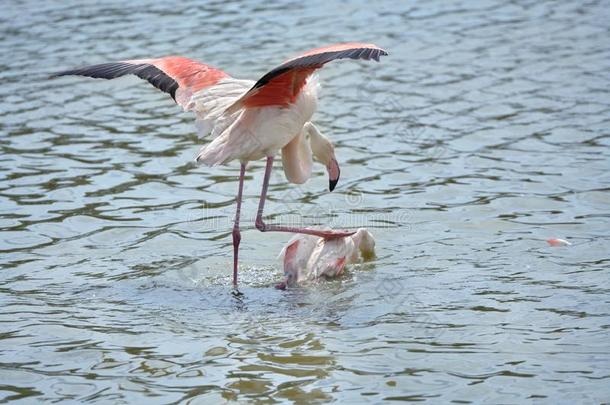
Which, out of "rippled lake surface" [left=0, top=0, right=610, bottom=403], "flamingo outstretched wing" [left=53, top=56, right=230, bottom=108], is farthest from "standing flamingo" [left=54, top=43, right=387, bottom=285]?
"rippled lake surface" [left=0, top=0, right=610, bottom=403]

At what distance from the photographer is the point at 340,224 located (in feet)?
25.6

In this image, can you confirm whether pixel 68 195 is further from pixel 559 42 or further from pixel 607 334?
pixel 559 42

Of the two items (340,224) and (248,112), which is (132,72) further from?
(340,224)

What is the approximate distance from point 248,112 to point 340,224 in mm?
1563

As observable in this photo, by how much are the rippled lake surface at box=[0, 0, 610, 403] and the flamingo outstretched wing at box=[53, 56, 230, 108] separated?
1.18m

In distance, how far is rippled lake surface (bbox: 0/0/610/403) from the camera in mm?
5184

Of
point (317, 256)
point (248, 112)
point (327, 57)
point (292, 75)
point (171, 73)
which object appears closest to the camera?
point (327, 57)

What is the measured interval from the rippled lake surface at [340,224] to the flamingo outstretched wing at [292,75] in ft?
3.93

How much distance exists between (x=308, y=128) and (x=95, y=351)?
2.34 meters

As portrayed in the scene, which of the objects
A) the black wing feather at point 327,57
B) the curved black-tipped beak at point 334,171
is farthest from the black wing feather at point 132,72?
the black wing feather at point 327,57

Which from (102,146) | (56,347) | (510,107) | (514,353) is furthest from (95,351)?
(510,107)

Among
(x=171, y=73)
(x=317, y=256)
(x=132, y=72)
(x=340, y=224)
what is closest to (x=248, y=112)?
(x=171, y=73)

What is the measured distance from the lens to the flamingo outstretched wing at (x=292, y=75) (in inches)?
225

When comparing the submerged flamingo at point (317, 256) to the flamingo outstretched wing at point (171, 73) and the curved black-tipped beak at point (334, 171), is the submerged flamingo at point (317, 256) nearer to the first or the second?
the curved black-tipped beak at point (334, 171)
